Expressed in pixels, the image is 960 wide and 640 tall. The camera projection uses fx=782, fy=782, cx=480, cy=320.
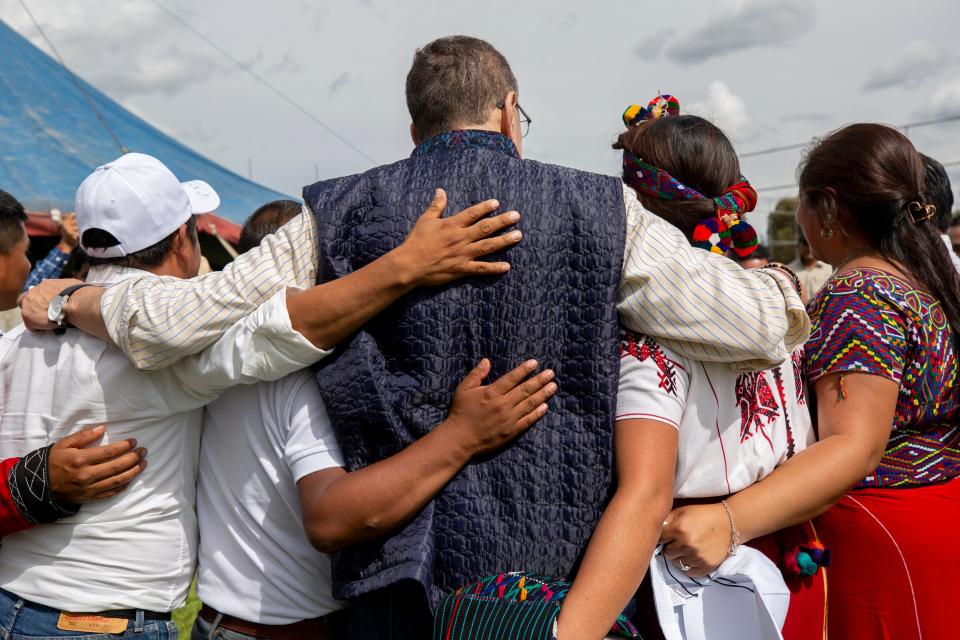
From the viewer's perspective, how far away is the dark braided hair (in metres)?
1.87

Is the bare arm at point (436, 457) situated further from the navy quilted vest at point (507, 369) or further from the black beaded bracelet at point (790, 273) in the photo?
the black beaded bracelet at point (790, 273)

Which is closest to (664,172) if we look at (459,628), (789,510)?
(789,510)

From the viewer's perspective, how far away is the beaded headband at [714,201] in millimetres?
1621

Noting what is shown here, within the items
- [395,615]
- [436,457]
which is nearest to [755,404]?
[436,457]

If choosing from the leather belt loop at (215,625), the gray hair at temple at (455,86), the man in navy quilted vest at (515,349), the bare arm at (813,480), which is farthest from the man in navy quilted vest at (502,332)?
the leather belt loop at (215,625)

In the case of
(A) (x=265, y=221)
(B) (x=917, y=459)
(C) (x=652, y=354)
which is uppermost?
(A) (x=265, y=221)

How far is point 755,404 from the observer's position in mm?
1581

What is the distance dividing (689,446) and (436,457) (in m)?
0.50

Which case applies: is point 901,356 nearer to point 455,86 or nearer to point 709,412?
point 709,412

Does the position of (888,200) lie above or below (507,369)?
above

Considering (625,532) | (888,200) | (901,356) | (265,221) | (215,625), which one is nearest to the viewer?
(625,532)

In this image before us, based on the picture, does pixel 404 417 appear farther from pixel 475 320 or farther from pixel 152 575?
pixel 152 575

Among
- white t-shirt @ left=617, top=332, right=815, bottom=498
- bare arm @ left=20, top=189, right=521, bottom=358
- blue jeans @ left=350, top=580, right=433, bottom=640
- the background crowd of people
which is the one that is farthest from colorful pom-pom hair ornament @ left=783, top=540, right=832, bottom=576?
bare arm @ left=20, top=189, right=521, bottom=358

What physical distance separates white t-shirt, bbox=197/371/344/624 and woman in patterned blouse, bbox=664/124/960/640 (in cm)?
109
